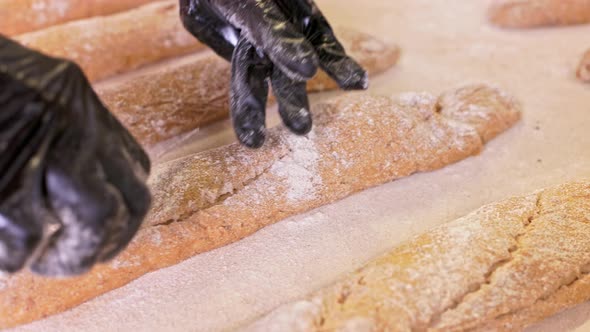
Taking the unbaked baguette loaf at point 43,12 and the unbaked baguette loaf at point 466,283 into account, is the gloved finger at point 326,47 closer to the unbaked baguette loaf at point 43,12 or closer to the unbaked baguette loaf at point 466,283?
the unbaked baguette loaf at point 466,283

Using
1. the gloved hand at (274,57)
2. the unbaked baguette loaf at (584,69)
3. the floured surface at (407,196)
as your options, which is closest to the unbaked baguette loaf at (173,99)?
the floured surface at (407,196)

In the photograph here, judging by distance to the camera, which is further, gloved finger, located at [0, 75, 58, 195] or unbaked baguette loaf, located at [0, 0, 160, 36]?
unbaked baguette loaf, located at [0, 0, 160, 36]

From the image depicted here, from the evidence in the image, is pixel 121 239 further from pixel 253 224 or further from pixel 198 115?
pixel 198 115

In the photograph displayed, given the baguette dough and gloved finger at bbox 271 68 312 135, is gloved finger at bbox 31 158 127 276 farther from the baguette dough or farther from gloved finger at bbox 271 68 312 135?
gloved finger at bbox 271 68 312 135

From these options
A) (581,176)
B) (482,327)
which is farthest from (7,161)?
(581,176)

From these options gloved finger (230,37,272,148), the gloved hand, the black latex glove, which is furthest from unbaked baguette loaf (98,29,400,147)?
the black latex glove

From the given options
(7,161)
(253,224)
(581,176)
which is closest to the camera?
(7,161)
